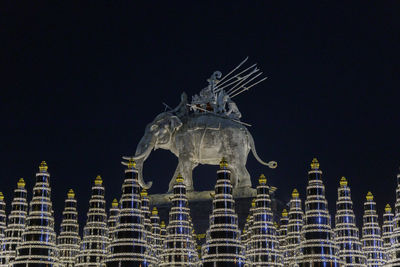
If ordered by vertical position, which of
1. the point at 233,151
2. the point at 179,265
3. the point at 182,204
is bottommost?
the point at 179,265

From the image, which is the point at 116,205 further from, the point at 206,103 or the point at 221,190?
the point at 206,103

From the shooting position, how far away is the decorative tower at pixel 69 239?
56969 mm

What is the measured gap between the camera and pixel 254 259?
51.8 meters

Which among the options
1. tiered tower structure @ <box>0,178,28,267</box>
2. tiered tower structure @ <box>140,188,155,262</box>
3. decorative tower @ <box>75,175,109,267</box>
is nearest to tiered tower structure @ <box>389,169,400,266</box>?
tiered tower structure @ <box>140,188,155,262</box>

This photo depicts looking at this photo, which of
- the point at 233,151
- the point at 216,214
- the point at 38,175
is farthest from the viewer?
the point at 233,151

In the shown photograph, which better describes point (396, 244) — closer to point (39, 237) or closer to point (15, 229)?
point (39, 237)

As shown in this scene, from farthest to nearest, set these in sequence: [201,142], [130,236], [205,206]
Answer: [201,142] < [205,206] < [130,236]

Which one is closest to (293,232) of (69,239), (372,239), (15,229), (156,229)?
(372,239)

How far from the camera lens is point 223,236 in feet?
163

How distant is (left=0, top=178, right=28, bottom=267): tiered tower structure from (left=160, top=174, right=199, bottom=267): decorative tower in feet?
29.2

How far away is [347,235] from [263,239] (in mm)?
4613

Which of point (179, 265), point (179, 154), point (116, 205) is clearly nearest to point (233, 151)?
point (179, 154)

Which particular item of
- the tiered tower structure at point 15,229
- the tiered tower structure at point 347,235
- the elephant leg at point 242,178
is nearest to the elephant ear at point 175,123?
the elephant leg at point 242,178

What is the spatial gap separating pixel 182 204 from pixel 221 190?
290cm
